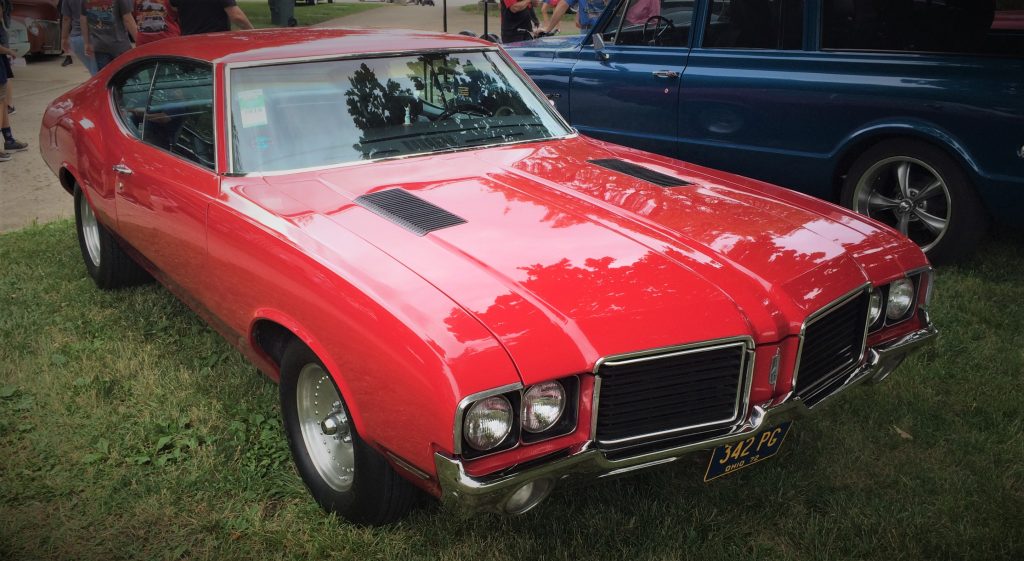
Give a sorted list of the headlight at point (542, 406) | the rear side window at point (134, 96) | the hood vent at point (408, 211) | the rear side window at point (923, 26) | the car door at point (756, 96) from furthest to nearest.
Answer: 1. the car door at point (756, 96)
2. the rear side window at point (923, 26)
3. the rear side window at point (134, 96)
4. the hood vent at point (408, 211)
5. the headlight at point (542, 406)

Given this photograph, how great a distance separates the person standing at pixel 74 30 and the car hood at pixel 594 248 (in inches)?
247

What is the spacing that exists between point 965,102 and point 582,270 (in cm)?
320

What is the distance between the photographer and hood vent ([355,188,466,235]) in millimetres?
2908

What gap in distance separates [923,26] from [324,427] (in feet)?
13.6

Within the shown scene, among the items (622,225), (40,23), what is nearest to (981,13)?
(622,225)

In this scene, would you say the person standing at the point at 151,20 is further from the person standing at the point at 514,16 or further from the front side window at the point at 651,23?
the front side window at the point at 651,23

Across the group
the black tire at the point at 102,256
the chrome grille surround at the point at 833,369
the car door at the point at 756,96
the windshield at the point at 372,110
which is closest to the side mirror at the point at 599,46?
the car door at the point at 756,96

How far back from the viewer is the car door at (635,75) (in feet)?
19.4

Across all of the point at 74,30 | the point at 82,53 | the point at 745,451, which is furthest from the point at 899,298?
the point at 74,30

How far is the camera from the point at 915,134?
16.2 feet

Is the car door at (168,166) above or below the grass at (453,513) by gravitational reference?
above

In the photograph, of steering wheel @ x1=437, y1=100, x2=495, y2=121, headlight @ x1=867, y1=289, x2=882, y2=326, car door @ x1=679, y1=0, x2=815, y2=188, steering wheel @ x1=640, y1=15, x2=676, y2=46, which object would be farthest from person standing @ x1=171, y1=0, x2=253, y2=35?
headlight @ x1=867, y1=289, x2=882, y2=326

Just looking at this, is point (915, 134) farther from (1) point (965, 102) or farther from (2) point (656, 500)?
(2) point (656, 500)

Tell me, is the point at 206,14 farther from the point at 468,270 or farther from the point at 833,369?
the point at 833,369
